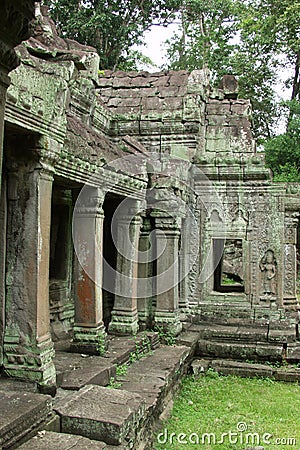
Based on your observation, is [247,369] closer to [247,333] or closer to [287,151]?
[247,333]

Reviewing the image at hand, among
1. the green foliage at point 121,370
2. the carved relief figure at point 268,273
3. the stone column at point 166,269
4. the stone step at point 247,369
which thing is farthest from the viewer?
the carved relief figure at point 268,273

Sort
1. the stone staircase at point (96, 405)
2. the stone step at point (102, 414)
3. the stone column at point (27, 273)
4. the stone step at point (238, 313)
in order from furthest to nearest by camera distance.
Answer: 1. the stone step at point (238, 313)
2. the stone column at point (27, 273)
3. the stone step at point (102, 414)
4. the stone staircase at point (96, 405)

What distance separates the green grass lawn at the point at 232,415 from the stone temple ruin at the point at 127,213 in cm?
113

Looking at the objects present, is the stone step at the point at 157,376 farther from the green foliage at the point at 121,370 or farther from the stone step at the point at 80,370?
the stone step at the point at 80,370

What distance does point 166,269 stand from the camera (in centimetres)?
830

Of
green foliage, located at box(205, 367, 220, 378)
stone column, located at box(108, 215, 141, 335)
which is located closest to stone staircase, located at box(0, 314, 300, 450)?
green foliage, located at box(205, 367, 220, 378)

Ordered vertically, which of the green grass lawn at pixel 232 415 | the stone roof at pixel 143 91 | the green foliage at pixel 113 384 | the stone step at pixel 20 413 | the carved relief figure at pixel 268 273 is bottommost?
the green grass lawn at pixel 232 415

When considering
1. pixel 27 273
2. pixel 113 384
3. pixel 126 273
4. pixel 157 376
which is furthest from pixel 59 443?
pixel 126 273

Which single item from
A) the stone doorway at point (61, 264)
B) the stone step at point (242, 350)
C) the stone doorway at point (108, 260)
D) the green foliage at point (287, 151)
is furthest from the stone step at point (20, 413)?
the green foliage at point (287, 151)

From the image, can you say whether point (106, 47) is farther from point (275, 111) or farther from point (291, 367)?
point (291, 367)

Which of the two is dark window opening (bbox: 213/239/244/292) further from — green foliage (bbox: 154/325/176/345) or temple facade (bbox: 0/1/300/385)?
green foliage (bbox: 154/325/176/345)

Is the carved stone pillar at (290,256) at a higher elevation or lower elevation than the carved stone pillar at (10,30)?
lower

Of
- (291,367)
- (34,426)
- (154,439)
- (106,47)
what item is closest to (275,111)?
(106,47)

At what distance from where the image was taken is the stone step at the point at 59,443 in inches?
135
